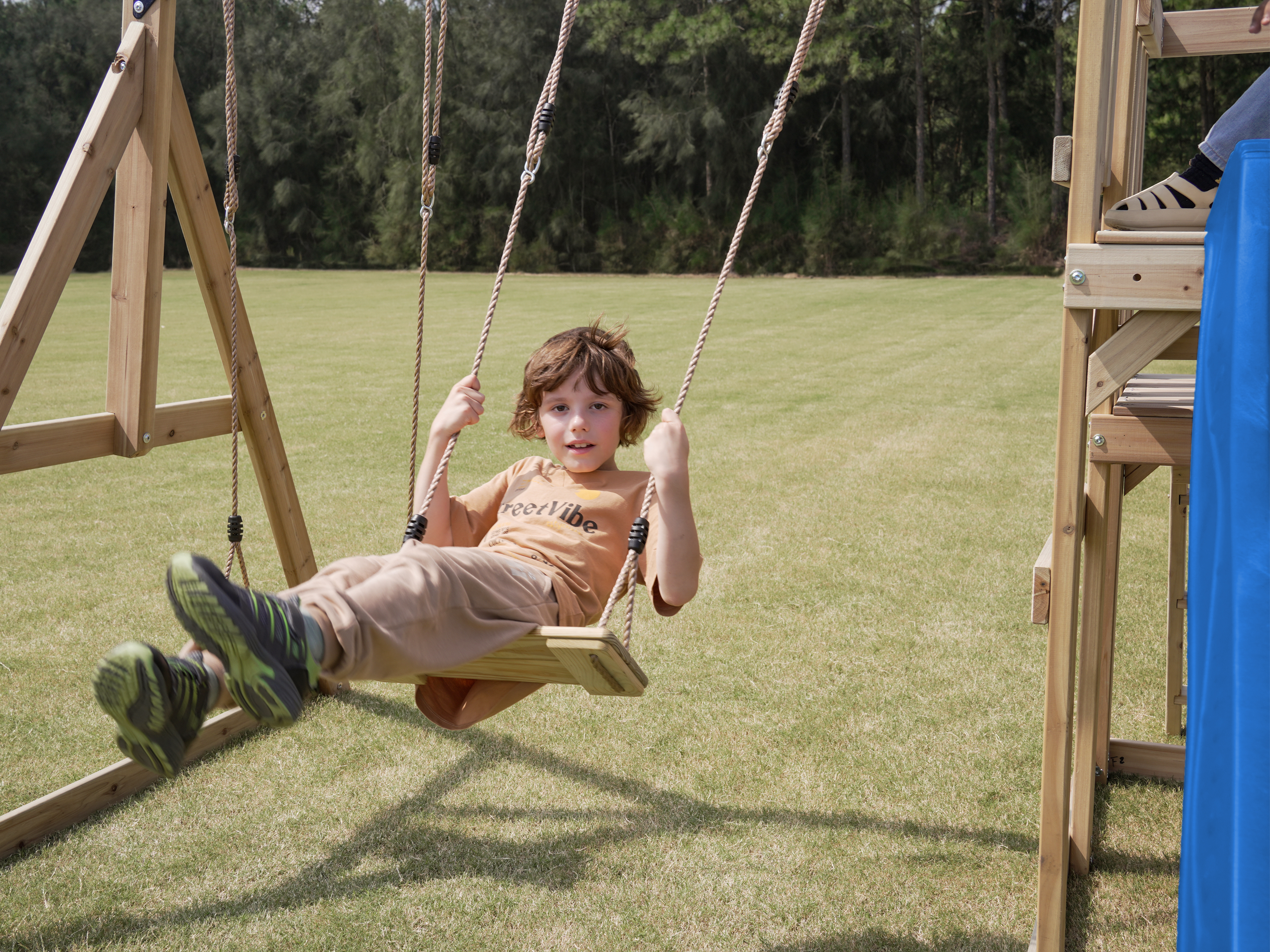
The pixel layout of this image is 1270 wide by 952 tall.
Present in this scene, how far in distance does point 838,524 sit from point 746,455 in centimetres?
194

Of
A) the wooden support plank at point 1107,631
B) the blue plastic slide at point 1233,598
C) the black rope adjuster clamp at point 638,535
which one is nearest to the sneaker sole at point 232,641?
the black rope adjuster clamp at point 638,535

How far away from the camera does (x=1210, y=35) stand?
9.70 feet

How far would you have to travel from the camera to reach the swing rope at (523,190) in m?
2.63

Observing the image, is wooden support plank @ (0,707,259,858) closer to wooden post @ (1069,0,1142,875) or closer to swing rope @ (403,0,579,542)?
swing rope @ (403,0,579,542)

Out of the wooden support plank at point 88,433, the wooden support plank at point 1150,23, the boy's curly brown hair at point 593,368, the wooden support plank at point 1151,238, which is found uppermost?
the wooden support plank at point 1150,23

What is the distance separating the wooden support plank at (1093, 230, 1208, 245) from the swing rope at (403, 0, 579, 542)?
4.14 ft

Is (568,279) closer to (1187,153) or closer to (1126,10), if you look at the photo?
(1187,153)

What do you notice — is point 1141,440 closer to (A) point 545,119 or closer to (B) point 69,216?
(A) point 545,119

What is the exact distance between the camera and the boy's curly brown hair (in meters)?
2.91

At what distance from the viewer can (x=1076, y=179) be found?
2.26 metres

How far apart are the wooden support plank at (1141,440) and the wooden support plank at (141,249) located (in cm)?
243

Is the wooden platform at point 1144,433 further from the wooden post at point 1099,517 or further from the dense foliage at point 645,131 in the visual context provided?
the dense foliage at point 645,131

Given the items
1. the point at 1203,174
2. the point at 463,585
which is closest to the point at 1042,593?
the point at 1203,174

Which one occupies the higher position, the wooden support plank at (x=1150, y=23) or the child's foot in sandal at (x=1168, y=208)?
the wooden support plank at (x=1150, y=23)
